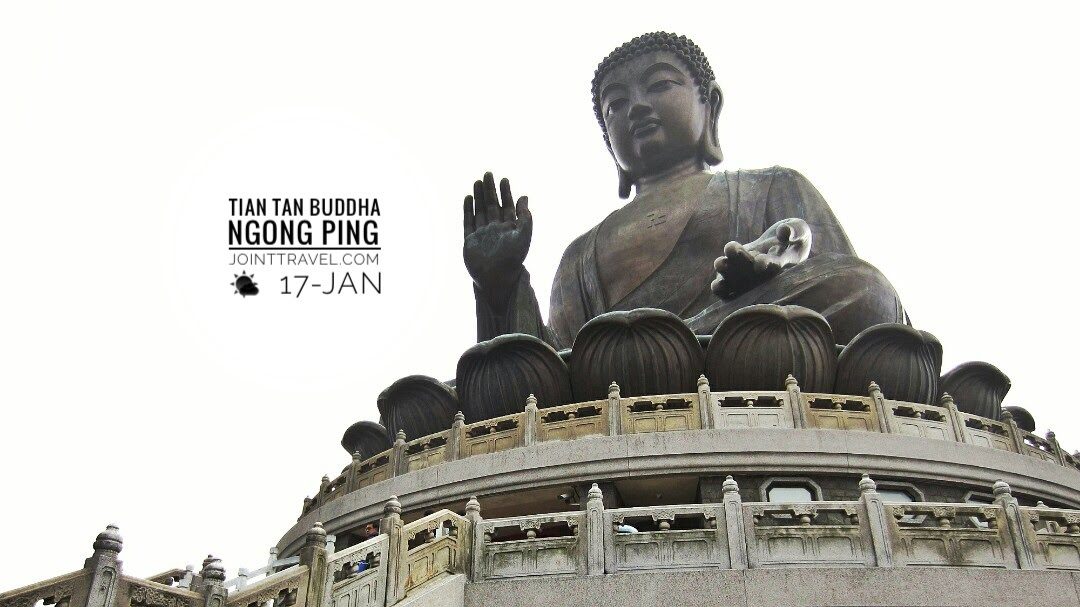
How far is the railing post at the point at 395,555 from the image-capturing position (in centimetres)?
537

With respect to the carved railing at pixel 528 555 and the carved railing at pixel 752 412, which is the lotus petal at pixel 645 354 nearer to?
the carved railing at pixel 752 412

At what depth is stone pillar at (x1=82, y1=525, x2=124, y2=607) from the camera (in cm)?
433

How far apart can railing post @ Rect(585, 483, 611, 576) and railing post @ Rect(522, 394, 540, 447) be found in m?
2.34

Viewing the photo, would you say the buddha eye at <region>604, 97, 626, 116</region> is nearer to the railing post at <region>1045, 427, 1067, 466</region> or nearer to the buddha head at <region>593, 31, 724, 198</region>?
the buddha head at <region>593, 31, 724, 198</region>

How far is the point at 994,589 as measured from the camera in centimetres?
575

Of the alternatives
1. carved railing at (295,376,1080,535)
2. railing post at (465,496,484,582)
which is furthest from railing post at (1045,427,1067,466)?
railing post at (465,496,484,582)

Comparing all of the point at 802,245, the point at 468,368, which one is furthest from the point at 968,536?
the point at 802,245

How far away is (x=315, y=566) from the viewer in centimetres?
497

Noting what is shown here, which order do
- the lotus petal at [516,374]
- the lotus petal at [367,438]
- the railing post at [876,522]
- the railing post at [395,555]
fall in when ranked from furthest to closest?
the lotus petal at [367,438] < the lotus petal at [516,374] < the railing post at [876,522] < the railing post at [395,555]

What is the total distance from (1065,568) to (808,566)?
161cm

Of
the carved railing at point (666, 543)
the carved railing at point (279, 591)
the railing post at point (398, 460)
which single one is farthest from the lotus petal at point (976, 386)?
the carved railing at point (279, 591)

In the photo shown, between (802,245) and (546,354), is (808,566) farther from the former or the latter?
(802,245)

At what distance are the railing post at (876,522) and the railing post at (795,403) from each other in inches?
83.4

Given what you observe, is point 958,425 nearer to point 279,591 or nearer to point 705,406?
point 705,406
